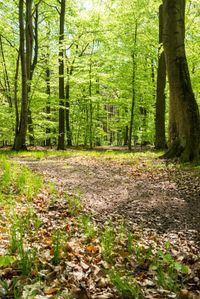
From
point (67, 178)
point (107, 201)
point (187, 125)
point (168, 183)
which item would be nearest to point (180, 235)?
point (107, 201)

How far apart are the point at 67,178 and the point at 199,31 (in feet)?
41.8

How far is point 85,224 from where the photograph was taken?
3941mm

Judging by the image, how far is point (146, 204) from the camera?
5.29m

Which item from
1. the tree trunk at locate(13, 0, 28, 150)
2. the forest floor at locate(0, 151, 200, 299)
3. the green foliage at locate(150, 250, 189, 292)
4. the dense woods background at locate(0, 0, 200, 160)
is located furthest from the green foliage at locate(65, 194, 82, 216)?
the tree trunk at locate(13, 0, 28, 150)

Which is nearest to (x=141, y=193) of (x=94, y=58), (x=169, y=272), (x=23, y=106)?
(x=169, y=272)

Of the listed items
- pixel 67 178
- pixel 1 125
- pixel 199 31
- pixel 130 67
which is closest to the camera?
pixel 67 178

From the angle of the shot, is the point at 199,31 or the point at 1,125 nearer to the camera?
the point at 199,31

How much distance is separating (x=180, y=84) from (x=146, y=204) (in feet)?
17.1

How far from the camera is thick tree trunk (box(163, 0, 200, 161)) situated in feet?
29.9

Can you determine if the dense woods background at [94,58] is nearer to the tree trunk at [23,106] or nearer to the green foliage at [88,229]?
the tree trunk at [23,106]

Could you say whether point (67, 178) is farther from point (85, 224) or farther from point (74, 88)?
point (74, 88)

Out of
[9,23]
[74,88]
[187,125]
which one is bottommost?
[187,125]

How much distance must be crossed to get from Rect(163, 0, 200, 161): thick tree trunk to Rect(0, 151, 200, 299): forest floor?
3.03 ft

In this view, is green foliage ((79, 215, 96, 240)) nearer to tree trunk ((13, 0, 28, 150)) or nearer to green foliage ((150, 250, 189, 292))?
green foliage ((150, 250, 189, 292))
